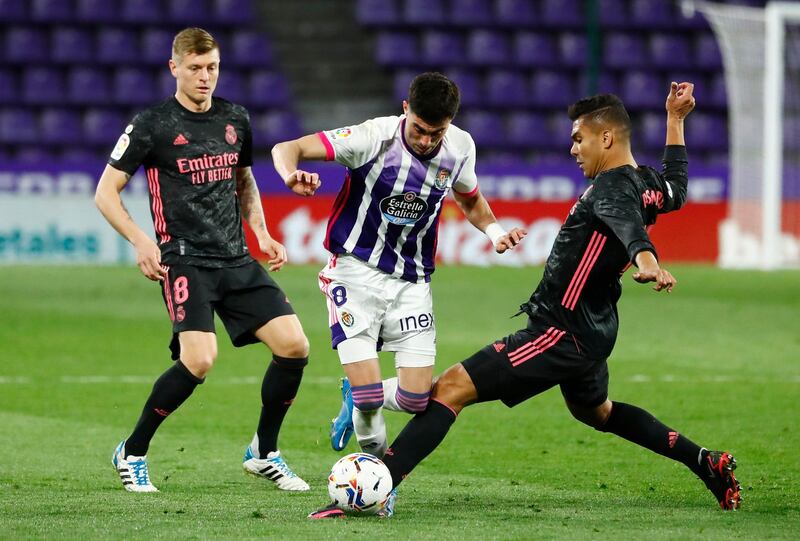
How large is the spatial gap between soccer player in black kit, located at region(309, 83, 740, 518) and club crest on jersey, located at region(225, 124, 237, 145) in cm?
161

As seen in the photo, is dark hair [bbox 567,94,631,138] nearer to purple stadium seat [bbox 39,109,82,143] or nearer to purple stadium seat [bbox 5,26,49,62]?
purple stadium seat [bbox 39,109,82,143]

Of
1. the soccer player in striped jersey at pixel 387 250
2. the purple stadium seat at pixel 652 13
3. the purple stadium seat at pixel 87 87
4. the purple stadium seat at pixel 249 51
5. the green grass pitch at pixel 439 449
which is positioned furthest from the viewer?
the purple stadium seat at pixel 652 13

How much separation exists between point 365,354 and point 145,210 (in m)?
15.5

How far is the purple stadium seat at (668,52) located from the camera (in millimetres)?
27203

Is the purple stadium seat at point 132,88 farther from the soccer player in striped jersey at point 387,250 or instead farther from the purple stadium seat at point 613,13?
the soccer player in striped jersey at point 387,250

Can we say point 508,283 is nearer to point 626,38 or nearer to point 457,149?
point 626,38

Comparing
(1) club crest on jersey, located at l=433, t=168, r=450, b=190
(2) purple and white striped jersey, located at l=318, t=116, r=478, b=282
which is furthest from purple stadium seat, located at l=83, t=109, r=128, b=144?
(1) club crest on jersey, located at l=433, t=168, r=450, b=190

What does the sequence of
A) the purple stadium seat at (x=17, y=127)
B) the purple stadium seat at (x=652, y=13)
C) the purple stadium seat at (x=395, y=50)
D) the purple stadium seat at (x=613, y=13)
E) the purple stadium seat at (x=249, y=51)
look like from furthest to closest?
the purple stadium seat at (x=652, y=13)
the purple stadium seat at (x=613, y=13)
the purple stadium seat at (x=395, y=50)
the purple stadium seat at (x=249, y=51)
the purple stadium seat at (x=17, y=127)

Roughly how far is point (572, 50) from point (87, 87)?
976 centimetres

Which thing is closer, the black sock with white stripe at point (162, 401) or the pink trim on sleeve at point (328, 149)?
the pink trim on sleeve at point (328, 149)

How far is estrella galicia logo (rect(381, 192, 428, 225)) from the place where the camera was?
5789mm

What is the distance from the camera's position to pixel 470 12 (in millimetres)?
27594

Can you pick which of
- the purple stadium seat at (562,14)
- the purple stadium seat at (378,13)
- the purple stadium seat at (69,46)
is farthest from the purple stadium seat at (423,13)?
the purple stadium seat at (69,46)

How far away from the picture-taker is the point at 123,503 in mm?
5449
